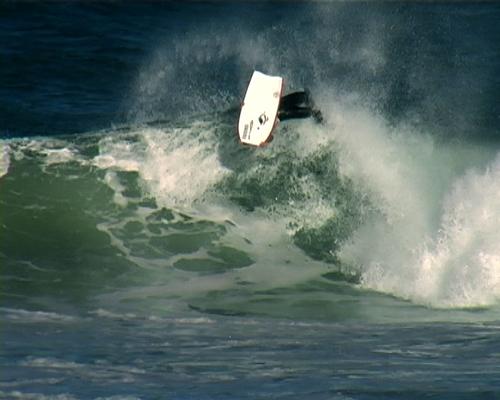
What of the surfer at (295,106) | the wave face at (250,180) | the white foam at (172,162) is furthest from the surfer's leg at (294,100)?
the white foam at (172,162)

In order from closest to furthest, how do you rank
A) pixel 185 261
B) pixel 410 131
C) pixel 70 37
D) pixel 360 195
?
pixel 185 261
pixel 360 195
pixel 410 131
pixel 70 37

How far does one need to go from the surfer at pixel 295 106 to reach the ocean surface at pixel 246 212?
600 millimetres

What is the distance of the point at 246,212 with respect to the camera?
14336 mm

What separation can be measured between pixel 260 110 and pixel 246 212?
3.95ft

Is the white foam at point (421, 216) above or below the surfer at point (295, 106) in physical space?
below

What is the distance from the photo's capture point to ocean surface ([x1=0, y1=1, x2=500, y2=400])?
9.74 meters

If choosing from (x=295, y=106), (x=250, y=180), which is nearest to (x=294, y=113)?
(x=295, y=106)

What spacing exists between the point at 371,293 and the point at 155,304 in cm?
196

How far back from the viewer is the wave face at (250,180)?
41.7 ft

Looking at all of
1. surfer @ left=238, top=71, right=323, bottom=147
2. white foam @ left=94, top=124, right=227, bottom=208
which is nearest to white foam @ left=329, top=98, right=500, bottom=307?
surfer @ left=238, top=71, right=323, bottom=147

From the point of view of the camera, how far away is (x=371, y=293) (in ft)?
41.5

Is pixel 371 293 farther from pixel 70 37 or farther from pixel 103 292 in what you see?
pixel 70 37

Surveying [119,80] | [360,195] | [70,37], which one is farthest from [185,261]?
[70,37]

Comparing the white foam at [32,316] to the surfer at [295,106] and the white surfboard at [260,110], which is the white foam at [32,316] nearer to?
the white surfboard at [260,110]
